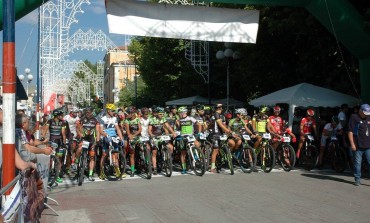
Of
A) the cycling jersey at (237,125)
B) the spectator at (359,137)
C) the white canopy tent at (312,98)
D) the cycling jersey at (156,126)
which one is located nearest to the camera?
the spectator at (359,137)

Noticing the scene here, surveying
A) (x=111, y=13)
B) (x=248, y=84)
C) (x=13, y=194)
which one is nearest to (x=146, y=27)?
(x=111, y=13)

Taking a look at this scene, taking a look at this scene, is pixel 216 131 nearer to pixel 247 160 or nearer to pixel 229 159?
pixel 229 159

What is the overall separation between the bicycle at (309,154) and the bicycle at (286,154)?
2.33 ft

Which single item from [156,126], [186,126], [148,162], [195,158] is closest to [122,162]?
[148,162]

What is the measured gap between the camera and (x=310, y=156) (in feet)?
43.4

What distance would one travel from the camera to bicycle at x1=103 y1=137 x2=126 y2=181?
11297mm

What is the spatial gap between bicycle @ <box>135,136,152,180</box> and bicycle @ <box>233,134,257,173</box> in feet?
8.47

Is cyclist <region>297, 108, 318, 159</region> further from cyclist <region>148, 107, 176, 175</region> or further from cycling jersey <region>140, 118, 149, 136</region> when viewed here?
cycling jersey <region>140, 118, 149, 136</region>

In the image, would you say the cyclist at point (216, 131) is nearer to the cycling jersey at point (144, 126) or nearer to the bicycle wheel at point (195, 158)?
the bicycle wheel at point (195, 158)

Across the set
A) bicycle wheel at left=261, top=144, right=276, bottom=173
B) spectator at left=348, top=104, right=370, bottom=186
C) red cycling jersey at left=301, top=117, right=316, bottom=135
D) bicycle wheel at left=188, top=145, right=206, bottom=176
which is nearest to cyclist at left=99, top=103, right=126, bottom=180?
bicycle wheel at left=188, top=145, right=206, bottom=176

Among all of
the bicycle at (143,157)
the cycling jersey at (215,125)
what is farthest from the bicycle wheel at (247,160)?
the bicycle at (143,157)

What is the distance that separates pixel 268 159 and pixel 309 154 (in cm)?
139

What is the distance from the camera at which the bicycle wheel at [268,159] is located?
12.3 m

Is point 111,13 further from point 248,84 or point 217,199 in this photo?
point 248,84
